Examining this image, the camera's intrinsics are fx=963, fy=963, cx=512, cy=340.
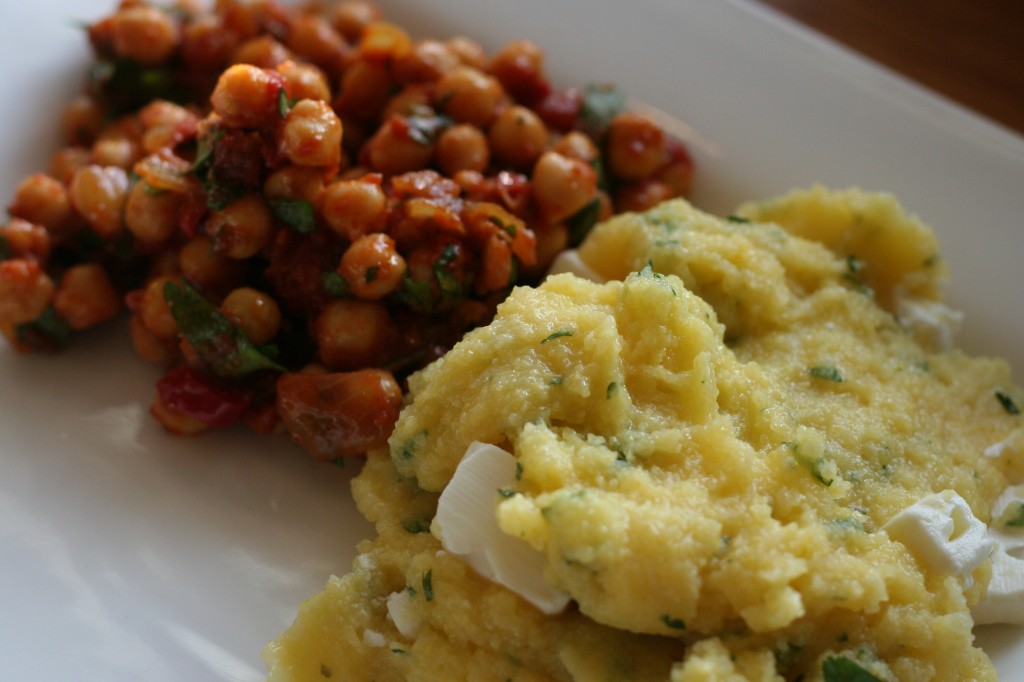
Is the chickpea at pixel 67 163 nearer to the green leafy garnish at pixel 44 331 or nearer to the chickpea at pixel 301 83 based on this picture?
the green leafy garnish at pixel 44 331

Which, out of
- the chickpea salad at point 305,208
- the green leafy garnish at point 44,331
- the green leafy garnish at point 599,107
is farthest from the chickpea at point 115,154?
the green leafy garnish at point 599,107

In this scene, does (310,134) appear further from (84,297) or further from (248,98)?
(84,297)

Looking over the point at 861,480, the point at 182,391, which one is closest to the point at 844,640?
the point at 861,480

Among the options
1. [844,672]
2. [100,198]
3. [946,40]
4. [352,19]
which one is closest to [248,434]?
[100,198]

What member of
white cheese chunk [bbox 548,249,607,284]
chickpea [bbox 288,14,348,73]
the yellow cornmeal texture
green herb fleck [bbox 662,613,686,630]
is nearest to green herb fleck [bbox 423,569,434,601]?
the yellow cornmeal texture

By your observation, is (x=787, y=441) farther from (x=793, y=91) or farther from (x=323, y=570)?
(x=793, y=91)

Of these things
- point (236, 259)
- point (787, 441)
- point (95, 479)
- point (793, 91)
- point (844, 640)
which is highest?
point (793, 91)

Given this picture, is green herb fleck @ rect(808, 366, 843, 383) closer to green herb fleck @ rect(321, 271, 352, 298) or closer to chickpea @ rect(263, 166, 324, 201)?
green herb fleck @ rect(321, 271, 352, 298)
